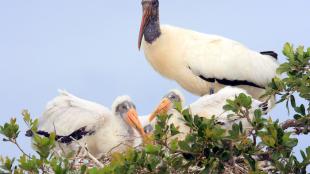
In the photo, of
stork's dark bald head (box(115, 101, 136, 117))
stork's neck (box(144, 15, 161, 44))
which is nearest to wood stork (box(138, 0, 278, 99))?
stork's neck (box(144, 15, 161, 44))

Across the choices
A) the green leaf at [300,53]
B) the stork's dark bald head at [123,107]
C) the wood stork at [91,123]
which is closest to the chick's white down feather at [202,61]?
the stork's dark bald head at [123,107]

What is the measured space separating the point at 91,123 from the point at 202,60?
8.71 ft

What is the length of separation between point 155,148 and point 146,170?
18cm

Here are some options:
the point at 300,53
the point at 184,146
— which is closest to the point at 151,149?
the point at 184,146

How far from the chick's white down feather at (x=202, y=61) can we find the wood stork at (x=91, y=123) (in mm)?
1880

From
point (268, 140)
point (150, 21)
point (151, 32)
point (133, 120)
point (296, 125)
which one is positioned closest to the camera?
point (268, 140)

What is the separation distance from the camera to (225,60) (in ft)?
42.4

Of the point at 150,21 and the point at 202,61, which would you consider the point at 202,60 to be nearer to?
the point at 202,61

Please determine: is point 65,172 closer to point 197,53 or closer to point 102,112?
point 102,112

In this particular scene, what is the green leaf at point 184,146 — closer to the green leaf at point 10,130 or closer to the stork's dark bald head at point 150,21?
the green leaf at point 10,130

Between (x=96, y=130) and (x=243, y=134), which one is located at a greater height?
(x=243, y=134)

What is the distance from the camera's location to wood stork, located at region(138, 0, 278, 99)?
502 inches

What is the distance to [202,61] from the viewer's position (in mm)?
12773

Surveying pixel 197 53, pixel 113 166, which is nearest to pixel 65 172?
pixel 113 166
